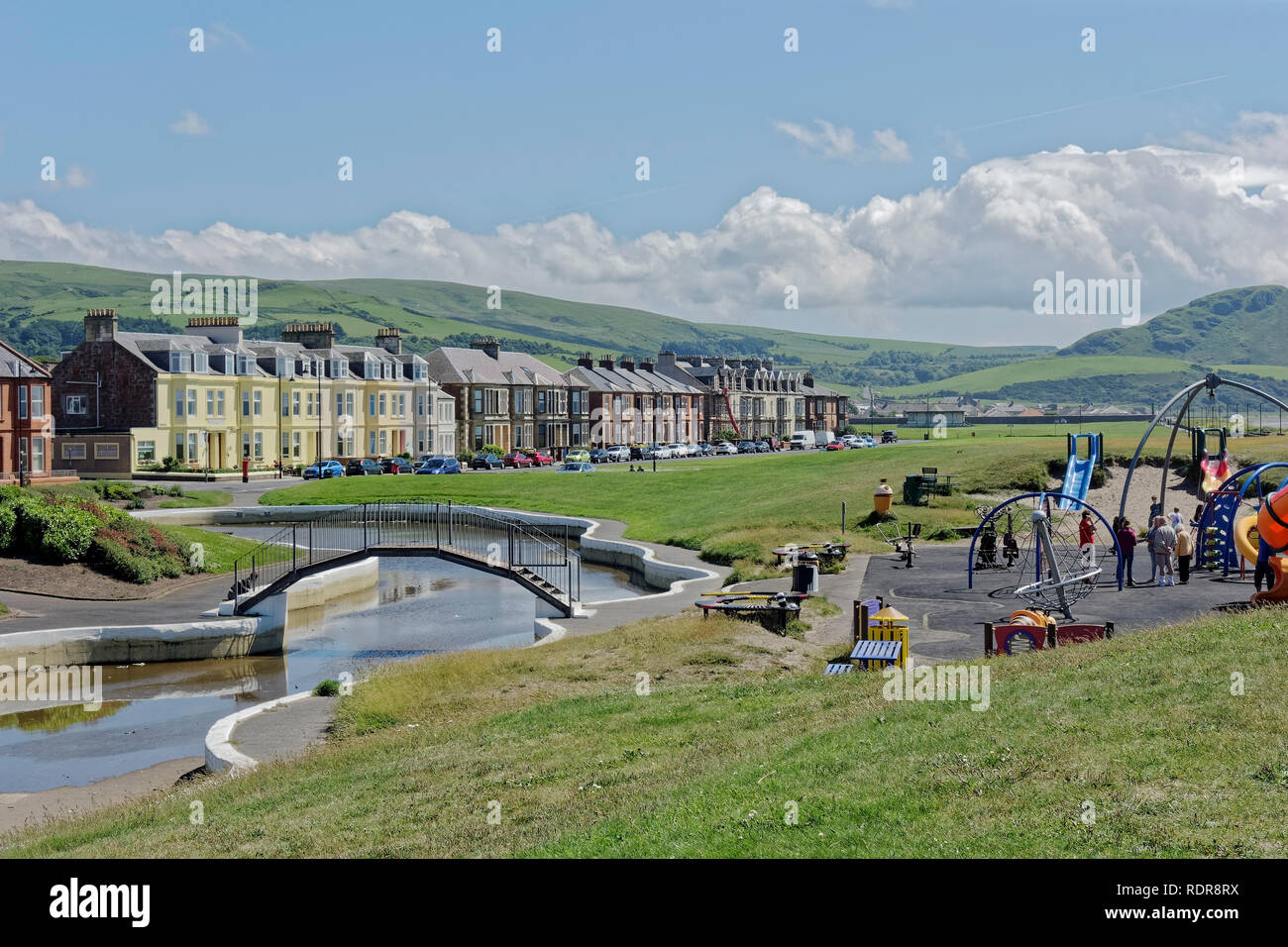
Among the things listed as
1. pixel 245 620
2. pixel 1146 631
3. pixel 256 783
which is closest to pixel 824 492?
pixel 245 620

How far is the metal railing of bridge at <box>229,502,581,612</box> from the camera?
115 feet

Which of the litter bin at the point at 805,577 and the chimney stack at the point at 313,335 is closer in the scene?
the litter bin at the point at 805,577

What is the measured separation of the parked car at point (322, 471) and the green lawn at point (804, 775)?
64.4m

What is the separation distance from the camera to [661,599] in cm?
3534

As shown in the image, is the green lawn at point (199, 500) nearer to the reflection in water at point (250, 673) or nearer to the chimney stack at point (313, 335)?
the reflection in water at point (250, 673)

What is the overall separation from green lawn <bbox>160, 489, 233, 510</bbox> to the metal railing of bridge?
7.61 metres

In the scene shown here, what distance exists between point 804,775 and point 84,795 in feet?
45.8

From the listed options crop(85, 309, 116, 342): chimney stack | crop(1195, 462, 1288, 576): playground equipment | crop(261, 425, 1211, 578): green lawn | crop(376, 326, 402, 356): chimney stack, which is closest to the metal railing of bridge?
crop(261, 425, 1211, 578): green lawn

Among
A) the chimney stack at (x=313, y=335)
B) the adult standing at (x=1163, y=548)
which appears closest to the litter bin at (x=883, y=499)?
the adult standing at (x=1163, y=548)

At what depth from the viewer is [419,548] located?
1390 inches

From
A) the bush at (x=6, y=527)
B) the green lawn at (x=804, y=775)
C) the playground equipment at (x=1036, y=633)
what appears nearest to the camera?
the green lawn at (x=804, y=775)

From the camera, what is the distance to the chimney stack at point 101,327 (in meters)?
81.7
